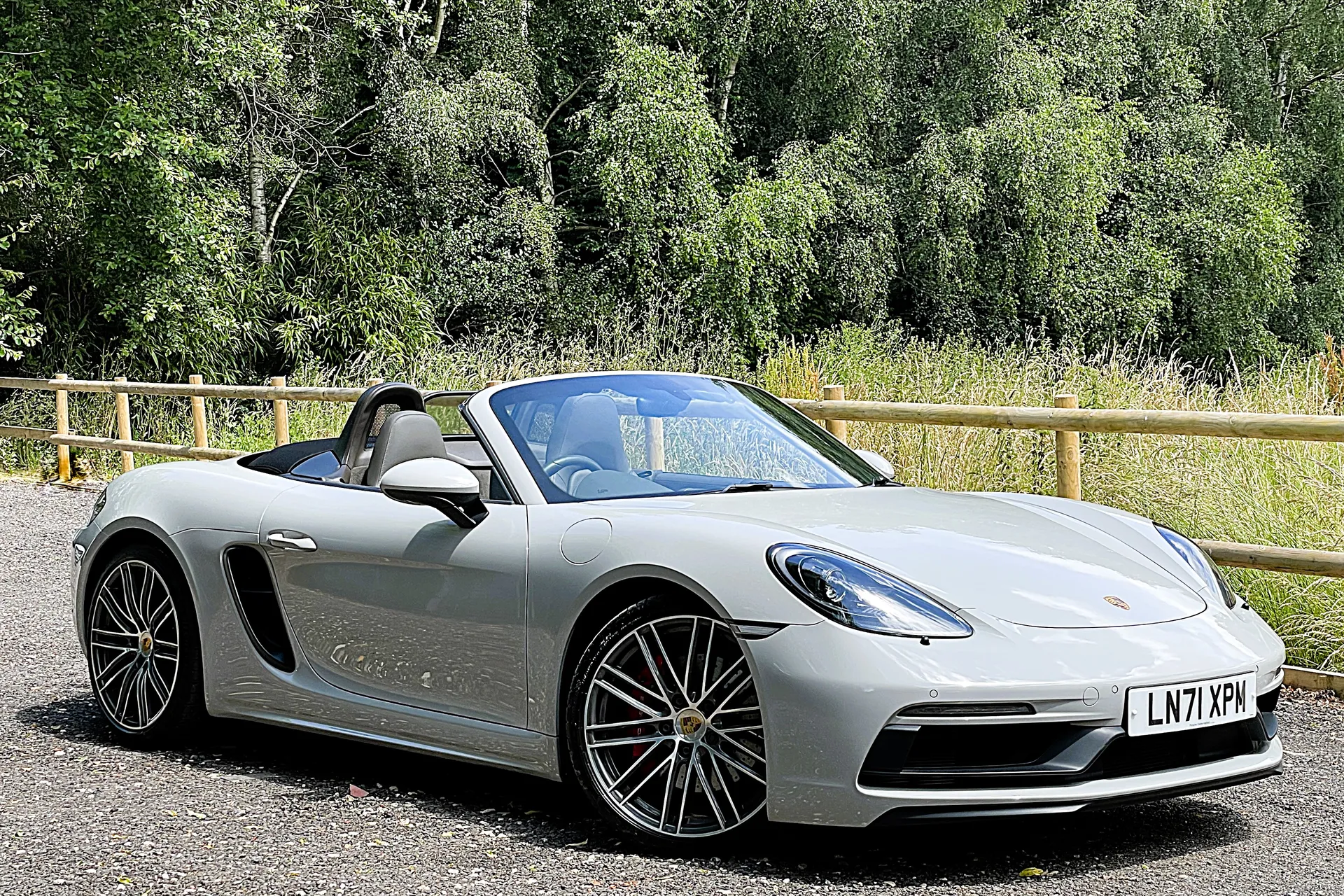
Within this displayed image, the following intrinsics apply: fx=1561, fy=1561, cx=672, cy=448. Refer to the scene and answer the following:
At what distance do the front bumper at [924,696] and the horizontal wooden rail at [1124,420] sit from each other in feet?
9.82

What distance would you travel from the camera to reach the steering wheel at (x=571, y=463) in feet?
16.4

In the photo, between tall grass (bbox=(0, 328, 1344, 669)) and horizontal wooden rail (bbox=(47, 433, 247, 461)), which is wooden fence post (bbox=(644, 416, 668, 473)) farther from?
horizontal wooden rail (bbox=(47, 433, 247, 461))

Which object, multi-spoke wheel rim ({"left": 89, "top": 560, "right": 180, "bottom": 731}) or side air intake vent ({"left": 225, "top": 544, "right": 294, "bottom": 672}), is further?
multi-spoke wheel rim ({"left": 89, "top": 560, "right": 180, "bottom": 731})

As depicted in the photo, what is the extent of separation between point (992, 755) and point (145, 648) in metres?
3.34

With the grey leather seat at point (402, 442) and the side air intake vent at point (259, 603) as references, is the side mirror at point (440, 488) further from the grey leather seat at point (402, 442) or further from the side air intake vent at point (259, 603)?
the side air intake vent at point (259, 603)

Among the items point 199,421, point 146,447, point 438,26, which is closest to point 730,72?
point 438,26

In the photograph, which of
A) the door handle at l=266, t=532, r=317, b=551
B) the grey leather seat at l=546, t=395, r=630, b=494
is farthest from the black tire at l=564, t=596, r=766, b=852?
A: the door handle at l=266, t=532, r=317, b=551

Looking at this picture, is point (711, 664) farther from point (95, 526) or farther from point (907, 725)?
point (95, 526)

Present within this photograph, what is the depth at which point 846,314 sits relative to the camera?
29688 mm

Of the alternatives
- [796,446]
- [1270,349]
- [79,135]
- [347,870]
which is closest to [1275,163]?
[1270,349]

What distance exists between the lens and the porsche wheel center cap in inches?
167

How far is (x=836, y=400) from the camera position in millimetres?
10039

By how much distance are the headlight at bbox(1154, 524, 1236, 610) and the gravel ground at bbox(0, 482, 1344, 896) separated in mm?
679

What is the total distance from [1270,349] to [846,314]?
9.48 metres
